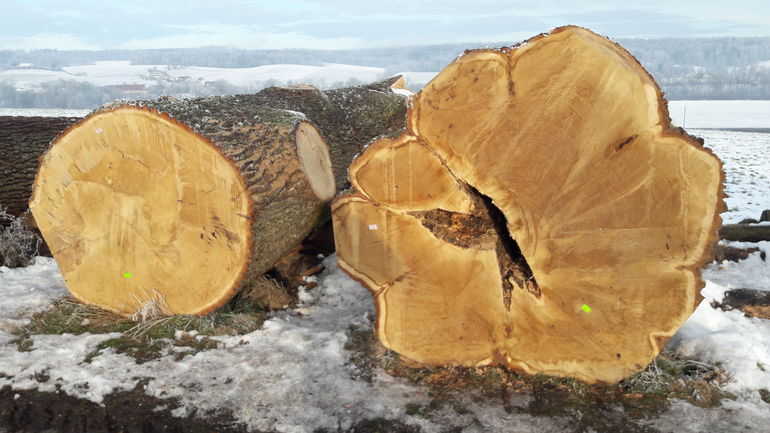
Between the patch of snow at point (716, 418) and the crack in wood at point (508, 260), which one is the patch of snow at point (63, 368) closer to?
the crack in wood at point (508, 260)

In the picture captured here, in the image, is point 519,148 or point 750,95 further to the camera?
point 750,95

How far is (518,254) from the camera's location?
9.86 feet

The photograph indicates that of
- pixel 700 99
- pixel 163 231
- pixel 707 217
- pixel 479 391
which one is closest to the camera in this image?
pixel 707 217

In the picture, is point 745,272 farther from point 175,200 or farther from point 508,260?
point 175,200

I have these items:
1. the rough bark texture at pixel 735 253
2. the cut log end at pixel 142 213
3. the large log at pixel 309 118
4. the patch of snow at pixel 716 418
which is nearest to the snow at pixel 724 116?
the rough bark texture at pixel 735 253

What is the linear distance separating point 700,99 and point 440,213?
5674 centimetres

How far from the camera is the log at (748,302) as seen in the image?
11.9 feet

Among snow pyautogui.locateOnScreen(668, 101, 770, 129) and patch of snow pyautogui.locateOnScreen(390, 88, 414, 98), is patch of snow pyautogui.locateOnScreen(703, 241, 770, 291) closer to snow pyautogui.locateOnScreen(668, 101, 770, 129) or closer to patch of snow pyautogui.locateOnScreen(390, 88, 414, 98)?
patch of snow pyautogui.locateOnScreen(390, 88, 414, 98)

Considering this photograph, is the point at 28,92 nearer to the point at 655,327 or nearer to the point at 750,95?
the point at 655,327

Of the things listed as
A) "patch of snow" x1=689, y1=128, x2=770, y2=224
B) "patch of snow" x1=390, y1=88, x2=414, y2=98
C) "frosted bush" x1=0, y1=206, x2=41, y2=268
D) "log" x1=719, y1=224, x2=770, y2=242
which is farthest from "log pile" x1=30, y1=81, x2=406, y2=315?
"patch of snow" x1=689, y1=128, x2=770, y2=224

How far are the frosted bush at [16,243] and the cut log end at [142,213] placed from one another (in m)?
1.13

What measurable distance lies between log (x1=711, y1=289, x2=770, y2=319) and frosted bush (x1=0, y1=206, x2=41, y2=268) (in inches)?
210

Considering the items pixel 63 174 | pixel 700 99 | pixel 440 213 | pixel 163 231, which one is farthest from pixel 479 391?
pixel 700 99

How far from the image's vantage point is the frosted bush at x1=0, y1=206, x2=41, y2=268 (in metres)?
4.64
